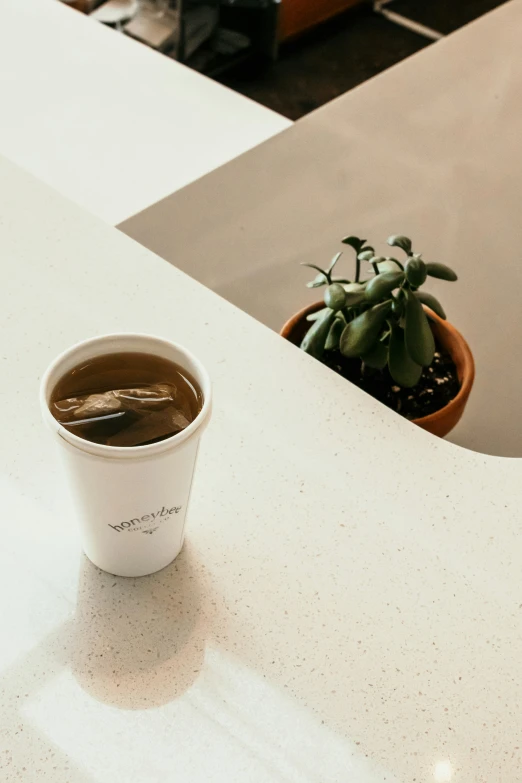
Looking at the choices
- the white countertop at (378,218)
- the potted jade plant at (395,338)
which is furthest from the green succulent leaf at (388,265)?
the white countertop at (378,218)

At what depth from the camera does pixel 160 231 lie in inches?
44.0

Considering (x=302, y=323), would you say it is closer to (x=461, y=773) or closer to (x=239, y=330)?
(x=239, y=330)

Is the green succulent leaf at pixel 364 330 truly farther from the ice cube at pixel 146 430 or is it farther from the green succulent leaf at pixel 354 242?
the ice cube at pixel 146 430

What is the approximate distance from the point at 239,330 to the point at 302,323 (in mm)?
157

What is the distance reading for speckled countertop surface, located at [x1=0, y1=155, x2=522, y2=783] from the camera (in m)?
0.55

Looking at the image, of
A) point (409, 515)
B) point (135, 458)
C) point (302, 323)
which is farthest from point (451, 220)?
point (135, 458)

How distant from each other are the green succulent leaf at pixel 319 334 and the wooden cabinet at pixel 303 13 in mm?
2540

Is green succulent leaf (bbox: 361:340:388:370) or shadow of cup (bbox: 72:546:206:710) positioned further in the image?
green succulent leaf (bbox: 361:340:388:370)

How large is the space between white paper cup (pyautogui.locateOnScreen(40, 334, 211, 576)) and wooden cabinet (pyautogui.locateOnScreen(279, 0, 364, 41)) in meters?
2.82

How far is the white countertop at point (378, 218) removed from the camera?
108 cm

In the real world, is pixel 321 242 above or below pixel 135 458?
below

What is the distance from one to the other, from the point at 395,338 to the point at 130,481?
37 cm

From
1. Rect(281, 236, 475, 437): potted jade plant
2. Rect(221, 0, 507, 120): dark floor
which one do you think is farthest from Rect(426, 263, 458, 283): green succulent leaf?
Rect(221, 0, 507, 120): dark floor

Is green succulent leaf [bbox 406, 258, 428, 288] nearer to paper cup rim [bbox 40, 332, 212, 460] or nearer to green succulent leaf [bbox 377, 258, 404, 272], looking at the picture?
green succulent leaf [bbox 377, 258, 404, 272]
